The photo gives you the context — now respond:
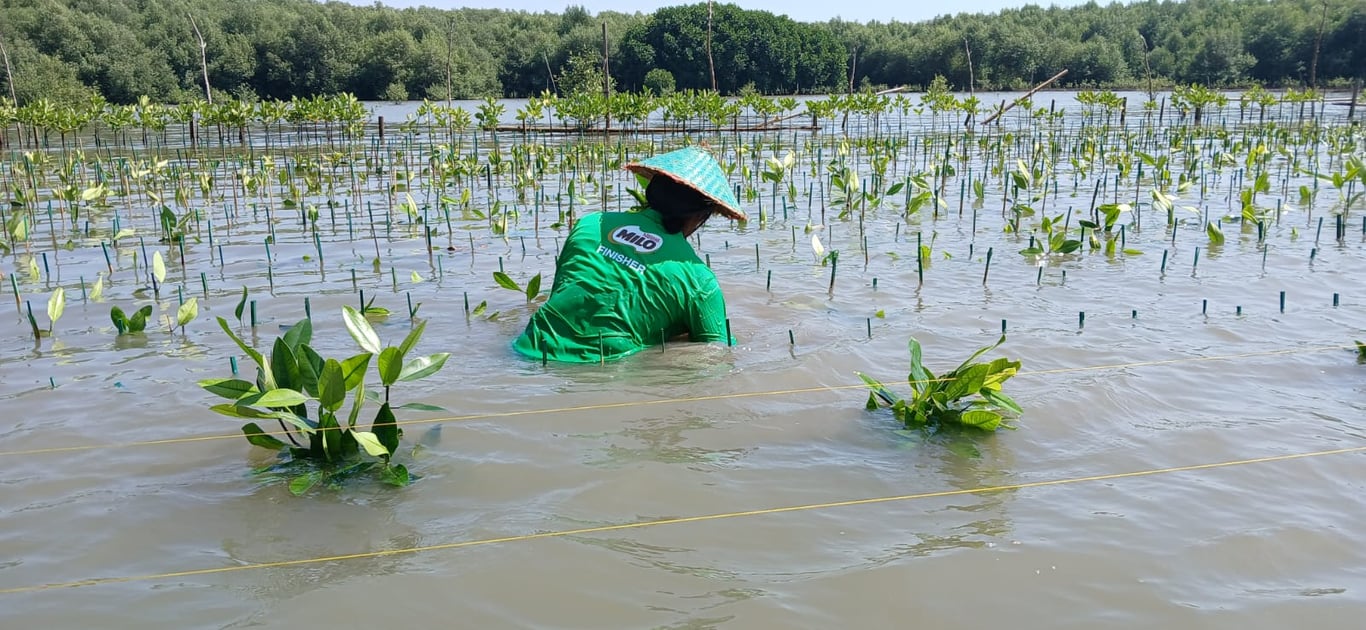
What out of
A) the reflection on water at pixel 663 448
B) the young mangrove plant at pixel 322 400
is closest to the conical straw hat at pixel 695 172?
the reflection on water at pixel 663 448

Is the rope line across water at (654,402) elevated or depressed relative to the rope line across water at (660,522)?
elevated

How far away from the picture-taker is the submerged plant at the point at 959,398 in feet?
10.7

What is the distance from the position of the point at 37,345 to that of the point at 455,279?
2276 mm

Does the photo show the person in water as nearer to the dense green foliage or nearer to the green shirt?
the green shirt

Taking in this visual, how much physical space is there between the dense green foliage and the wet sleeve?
36.8 metres

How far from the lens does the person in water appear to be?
3.82 metres

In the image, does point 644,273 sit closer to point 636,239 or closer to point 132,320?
point 636,239

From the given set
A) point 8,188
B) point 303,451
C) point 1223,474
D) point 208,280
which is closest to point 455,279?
point 208,280

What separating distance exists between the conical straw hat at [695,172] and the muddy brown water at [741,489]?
738 millimetres

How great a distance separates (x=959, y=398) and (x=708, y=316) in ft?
3.67

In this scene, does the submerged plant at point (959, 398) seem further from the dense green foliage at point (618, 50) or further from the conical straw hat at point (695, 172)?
the dense green foliage at point (618, 50)

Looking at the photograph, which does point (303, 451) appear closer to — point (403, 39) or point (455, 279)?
point (455, 279)

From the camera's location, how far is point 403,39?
1837 inches

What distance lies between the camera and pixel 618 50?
53688 millimetres
